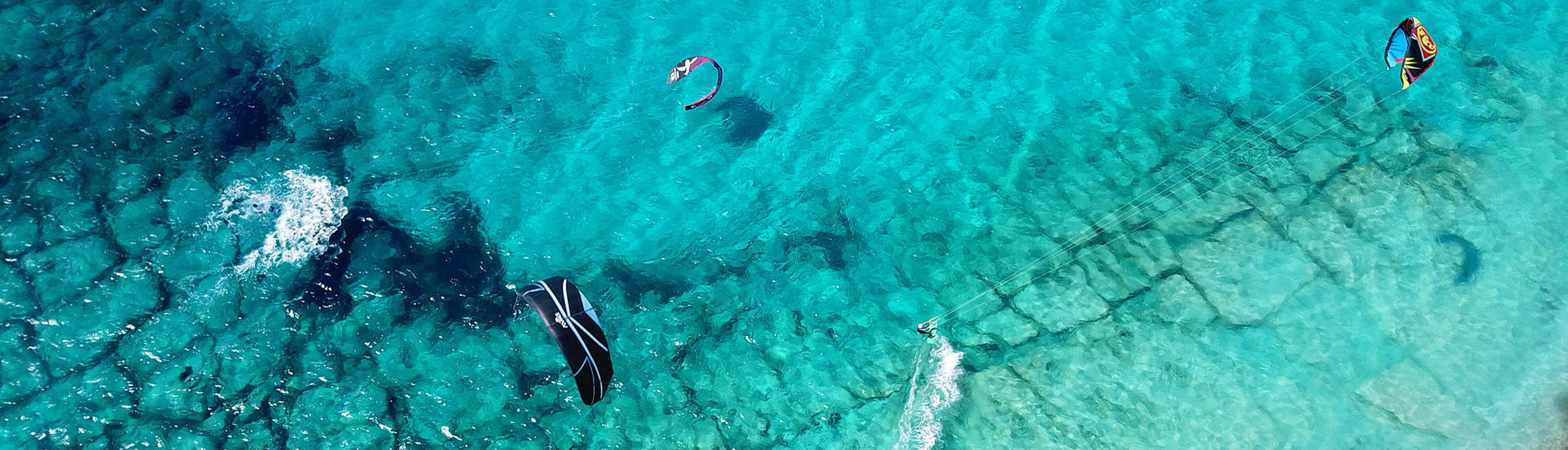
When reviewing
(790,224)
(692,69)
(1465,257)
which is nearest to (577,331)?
(790,224)

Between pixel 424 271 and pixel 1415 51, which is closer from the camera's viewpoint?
pixel 1415 51

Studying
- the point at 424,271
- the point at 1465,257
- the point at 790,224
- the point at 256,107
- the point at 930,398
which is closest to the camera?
the point at 930,398

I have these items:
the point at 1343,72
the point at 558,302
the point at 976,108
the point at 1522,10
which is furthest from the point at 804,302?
the point at 1522,10

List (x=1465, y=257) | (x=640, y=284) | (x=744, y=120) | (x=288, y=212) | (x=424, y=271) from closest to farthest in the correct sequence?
(x=424, y=271) < (x=640, y=284) < (x=288, y=212) < (x=1465, y=257) < (x=744, y=120)

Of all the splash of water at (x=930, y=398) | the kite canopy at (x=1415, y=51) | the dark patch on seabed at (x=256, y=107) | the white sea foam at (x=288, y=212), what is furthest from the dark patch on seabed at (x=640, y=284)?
the kite canopy at (x=1415, y=51)

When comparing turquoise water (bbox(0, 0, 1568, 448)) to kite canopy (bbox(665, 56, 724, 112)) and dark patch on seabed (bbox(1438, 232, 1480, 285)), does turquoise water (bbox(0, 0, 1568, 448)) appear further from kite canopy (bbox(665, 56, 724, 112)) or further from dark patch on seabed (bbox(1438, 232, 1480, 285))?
kite canopy (bbox(665, 56, 724, 112))

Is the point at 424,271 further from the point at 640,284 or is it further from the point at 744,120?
the point at 744,120

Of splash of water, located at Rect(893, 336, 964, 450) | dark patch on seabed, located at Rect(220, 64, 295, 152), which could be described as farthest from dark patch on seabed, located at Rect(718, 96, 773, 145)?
dark patch on seabed, located at Rect(220, 64, 295, 152)
